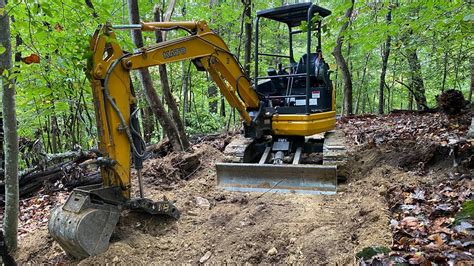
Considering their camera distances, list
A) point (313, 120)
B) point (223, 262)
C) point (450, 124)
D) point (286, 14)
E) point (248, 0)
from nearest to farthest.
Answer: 1. point (223, 262)
2. point (313, 120)
3. point (286, 14)
4. point (450, 124)
5. point (248, 0)

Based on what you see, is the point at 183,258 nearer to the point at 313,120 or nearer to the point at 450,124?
the point at 313,120

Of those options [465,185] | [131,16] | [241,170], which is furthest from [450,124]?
[131,16]

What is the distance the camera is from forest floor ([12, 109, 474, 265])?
2.94 metres

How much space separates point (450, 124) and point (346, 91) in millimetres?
7125

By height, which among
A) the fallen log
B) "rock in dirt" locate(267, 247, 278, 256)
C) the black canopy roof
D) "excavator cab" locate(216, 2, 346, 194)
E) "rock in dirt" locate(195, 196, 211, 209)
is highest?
the black canopy roof

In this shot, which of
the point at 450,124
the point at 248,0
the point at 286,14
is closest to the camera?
the point at 286,14

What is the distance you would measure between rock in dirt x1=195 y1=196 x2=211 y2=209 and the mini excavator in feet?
1.74

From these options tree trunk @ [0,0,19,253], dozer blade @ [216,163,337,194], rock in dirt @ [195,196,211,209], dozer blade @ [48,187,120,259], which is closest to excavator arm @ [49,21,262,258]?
dozer blade @ [48,187,120,259]

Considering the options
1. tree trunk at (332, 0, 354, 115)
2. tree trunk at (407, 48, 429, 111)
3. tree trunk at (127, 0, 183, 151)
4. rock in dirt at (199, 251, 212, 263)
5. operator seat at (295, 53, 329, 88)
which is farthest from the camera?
tree trunk at (332, 0, 354, 115)

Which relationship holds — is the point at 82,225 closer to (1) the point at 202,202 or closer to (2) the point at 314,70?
(1) the point at 202,202

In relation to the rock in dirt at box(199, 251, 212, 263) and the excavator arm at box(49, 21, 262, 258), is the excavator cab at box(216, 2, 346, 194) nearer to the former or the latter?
the excavator arm at box(49, 21, 262, 258)

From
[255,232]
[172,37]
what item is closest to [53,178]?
[255,232]

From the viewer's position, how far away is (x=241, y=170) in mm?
5301

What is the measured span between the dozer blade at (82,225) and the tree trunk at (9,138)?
77cm
